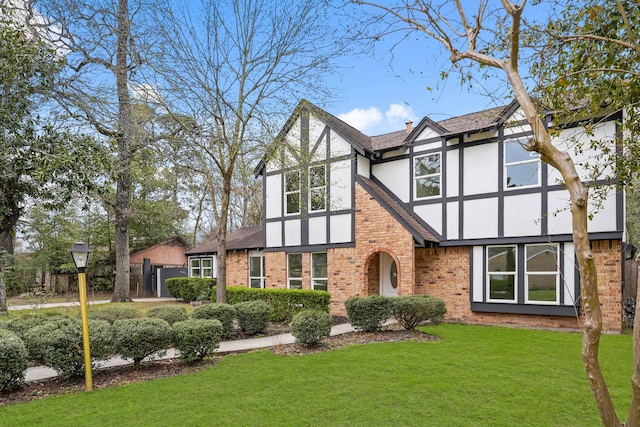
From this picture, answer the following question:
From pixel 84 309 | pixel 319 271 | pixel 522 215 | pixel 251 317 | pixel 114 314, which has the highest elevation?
pixel 522 215

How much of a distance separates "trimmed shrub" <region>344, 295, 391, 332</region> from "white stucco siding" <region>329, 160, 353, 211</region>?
4.60m

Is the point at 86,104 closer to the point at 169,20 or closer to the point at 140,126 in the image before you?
the point at 140,126

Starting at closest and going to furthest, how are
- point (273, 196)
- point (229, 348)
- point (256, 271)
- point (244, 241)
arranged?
1. point (229, 348)
2. point (273, 196)
3. point (256, 271)
4. point (244, 241)

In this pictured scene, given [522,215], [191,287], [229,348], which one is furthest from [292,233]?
[522,215]

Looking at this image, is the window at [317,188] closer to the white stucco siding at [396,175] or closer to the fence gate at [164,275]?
the white stucco siding at [396,175]

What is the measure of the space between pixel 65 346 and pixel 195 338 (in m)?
1.95

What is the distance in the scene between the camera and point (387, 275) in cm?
1448

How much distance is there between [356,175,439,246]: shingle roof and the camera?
12148 mm

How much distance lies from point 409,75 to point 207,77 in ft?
22.7

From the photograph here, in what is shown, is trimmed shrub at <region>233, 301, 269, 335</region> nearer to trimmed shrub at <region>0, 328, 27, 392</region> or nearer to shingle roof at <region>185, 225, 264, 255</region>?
trimmed shrub at <region>0, 328, 27, 392</region>

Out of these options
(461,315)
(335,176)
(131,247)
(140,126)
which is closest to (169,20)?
(140,126)

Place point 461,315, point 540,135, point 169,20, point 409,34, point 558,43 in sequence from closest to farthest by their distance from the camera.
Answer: point 540,135, point 409,34, point 558,43, point 169,20, point 461,315

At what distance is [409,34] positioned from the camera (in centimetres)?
464

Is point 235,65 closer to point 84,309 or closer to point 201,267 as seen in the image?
point 84,309
